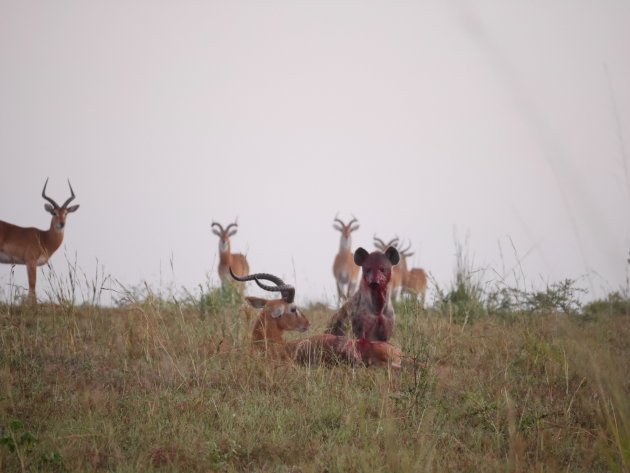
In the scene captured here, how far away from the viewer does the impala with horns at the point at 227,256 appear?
1998cm

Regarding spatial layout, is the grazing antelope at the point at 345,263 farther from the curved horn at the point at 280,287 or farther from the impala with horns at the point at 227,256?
the curved horn at the point at 280,287

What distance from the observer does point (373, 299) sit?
717 cm

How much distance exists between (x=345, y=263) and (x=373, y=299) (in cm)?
1538

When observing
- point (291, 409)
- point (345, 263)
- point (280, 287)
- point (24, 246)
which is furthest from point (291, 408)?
point (345, 263)

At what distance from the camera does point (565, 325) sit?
88.7 inches

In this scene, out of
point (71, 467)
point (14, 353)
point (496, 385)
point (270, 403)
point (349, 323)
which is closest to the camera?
point (71, 467)

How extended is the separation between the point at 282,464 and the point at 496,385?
2.76 m

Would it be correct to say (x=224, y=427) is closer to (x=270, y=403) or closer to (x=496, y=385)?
(x=270, y=403)

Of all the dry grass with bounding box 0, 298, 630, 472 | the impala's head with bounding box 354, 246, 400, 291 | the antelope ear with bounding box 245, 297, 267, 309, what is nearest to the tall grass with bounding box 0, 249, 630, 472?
the dry grass with bounding box 0, 298, 630, 472

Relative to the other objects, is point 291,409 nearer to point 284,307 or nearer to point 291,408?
point 291,408

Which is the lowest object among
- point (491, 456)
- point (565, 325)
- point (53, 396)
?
point (491, 456)

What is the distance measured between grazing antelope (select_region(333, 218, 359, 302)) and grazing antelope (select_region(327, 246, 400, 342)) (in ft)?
45.8

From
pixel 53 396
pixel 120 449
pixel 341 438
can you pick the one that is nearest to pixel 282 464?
pixel 341 438

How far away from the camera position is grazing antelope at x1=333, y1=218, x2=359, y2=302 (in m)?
22.2
